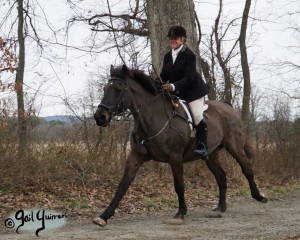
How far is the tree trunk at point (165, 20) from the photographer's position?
12.8m

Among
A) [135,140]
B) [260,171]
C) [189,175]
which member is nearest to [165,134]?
[135,140]

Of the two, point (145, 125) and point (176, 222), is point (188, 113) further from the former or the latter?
point (176, 222)

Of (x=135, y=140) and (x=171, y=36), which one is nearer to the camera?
(x=135, y=140)

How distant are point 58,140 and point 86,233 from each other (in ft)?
17.9

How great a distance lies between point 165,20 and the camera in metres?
12.9

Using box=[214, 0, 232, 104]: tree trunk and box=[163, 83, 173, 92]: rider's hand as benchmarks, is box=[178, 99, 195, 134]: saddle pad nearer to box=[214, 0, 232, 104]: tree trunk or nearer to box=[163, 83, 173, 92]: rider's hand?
box=[163, 83, 173, 92]: rider's hand

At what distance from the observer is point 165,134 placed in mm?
8312

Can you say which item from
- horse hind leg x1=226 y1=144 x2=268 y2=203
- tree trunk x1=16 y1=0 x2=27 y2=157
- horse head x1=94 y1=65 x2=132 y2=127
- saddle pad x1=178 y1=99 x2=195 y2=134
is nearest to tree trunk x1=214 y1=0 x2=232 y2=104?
horse hind leg x1=226 y1=144 x2=268 y2=203

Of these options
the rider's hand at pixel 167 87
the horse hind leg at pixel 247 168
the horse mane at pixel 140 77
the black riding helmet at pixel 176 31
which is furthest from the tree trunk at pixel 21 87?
the horse hind leg at pixel 247 168

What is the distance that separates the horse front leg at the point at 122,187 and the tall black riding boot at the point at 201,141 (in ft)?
4.11

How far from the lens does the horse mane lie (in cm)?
796

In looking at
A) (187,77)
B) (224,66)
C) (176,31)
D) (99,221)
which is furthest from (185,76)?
(224,66)

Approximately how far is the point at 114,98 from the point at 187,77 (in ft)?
5.45

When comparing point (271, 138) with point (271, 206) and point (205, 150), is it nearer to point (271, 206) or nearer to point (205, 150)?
point (271, 206)
